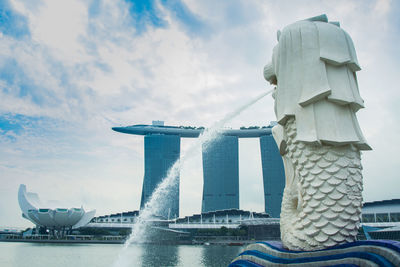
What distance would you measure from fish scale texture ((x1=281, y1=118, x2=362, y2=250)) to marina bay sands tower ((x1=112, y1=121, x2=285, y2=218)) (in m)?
75.0

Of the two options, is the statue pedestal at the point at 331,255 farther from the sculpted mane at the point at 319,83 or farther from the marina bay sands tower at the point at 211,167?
the marina bay sands tower at the point at 211,167

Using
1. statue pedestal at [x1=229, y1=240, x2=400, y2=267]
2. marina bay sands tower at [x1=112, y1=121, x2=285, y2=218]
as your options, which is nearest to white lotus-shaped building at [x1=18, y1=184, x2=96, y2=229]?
marina bay sands tower at [x1=112, y1=121, x2=285, y2=218]

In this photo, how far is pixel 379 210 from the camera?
Answer: 53.8 meters

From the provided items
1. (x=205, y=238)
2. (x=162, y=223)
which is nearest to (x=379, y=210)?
(x=205, y=238)

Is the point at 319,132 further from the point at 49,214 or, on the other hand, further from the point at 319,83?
the point at 49,214

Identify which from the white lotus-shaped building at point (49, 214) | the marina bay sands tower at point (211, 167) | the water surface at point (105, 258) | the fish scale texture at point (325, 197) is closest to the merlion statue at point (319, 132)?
the fish scale texture at point (325, 197)

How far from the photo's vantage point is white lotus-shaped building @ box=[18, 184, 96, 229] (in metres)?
62.4

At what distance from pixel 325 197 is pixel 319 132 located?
1.45 meters

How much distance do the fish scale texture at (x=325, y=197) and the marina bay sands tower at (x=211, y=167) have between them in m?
75.0

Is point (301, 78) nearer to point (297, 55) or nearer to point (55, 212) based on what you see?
point (297, 55)

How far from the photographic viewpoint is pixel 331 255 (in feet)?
24.0

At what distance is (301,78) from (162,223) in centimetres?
6048

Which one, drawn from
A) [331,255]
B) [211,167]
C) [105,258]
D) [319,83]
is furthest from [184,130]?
[331,255]

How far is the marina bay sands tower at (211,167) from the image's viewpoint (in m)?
84.6
